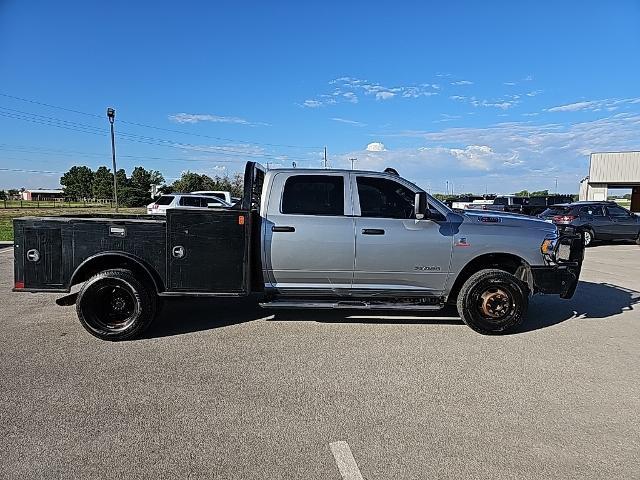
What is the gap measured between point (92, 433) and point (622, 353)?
5.55 m

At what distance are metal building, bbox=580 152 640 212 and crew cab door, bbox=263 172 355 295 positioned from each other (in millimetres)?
47069

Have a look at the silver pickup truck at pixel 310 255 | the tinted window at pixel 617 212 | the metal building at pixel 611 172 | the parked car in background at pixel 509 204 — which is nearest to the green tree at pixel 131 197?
the parked car in background at pixel 509 204

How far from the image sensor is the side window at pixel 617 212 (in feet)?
55.5

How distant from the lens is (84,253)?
17.8 ft

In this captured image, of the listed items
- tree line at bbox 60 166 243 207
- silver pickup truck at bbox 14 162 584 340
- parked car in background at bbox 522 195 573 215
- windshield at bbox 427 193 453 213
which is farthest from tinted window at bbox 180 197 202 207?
tree line at bbox 60 166 243 207

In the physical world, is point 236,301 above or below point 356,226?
below

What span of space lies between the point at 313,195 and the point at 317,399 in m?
2.79

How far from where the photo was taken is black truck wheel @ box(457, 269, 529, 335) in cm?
584

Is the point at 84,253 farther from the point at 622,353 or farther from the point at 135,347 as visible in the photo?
the point at 622,353

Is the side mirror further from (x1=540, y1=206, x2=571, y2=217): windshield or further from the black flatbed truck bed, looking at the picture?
(x1=540, y1=206, x2=571, y2=217): windshield

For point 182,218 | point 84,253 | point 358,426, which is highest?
point 182,218

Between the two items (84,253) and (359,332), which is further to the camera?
(359,332)

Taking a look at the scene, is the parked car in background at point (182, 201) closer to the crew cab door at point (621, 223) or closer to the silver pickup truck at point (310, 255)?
the silver pickup truck at point (310, 255)

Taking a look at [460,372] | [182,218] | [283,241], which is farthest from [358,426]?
[182,218]
